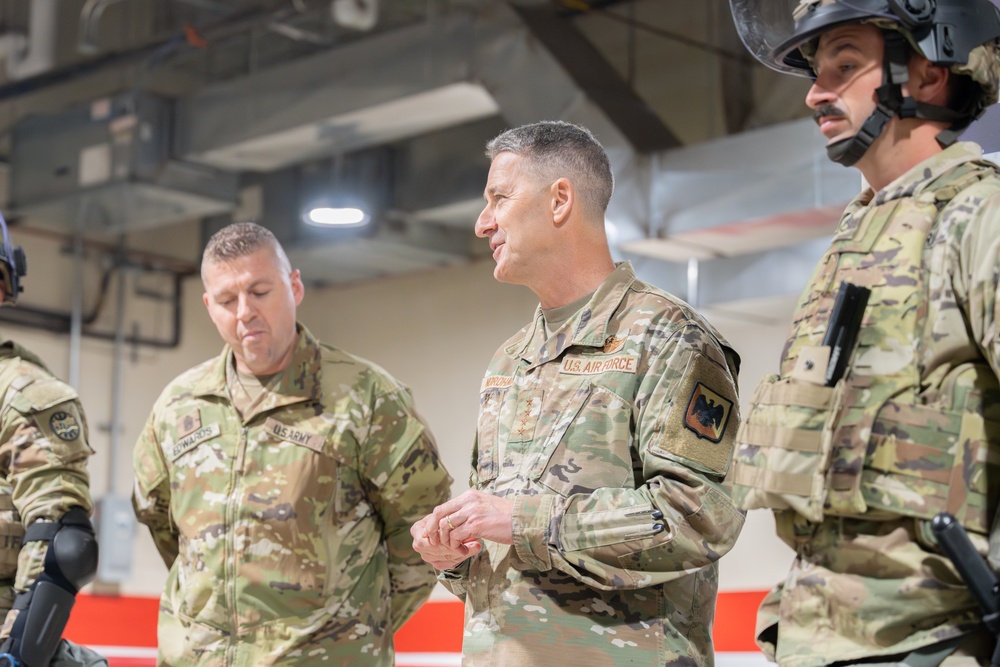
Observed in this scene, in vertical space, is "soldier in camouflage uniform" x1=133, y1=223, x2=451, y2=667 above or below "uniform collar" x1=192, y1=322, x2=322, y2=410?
below

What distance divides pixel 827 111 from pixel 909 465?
58 cm

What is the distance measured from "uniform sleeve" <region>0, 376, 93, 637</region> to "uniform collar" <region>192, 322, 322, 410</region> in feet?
1.15

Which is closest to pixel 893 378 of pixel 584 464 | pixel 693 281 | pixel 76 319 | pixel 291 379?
pixel 584 464

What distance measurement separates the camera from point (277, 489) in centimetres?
346

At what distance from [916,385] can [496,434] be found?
0.98 m

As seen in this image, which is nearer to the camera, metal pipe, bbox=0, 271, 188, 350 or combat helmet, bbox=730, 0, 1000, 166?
combat helmet, bbox=730, 0, 1000, 166

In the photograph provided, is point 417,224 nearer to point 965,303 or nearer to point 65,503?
point 65,503

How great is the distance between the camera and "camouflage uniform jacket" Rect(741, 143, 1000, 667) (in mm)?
1839

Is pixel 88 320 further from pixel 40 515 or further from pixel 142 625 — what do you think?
pixel 40 515

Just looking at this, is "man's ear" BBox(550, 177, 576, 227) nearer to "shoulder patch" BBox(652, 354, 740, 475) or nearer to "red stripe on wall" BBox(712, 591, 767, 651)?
"shoulder patch" BBox(652, 354, 740, 475)

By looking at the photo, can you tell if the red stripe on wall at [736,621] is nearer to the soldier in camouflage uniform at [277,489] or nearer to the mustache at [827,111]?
the soldier in camouflage uniform at [277,489]

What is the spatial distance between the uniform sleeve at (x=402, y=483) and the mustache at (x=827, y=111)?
5.76 feet

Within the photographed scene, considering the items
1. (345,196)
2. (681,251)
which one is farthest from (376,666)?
(345,196)

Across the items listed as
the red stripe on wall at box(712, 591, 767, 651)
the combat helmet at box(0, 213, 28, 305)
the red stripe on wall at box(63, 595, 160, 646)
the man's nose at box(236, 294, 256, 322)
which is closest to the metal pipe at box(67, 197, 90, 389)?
the red stripe on wall at box(63, 595, 160, 646)
